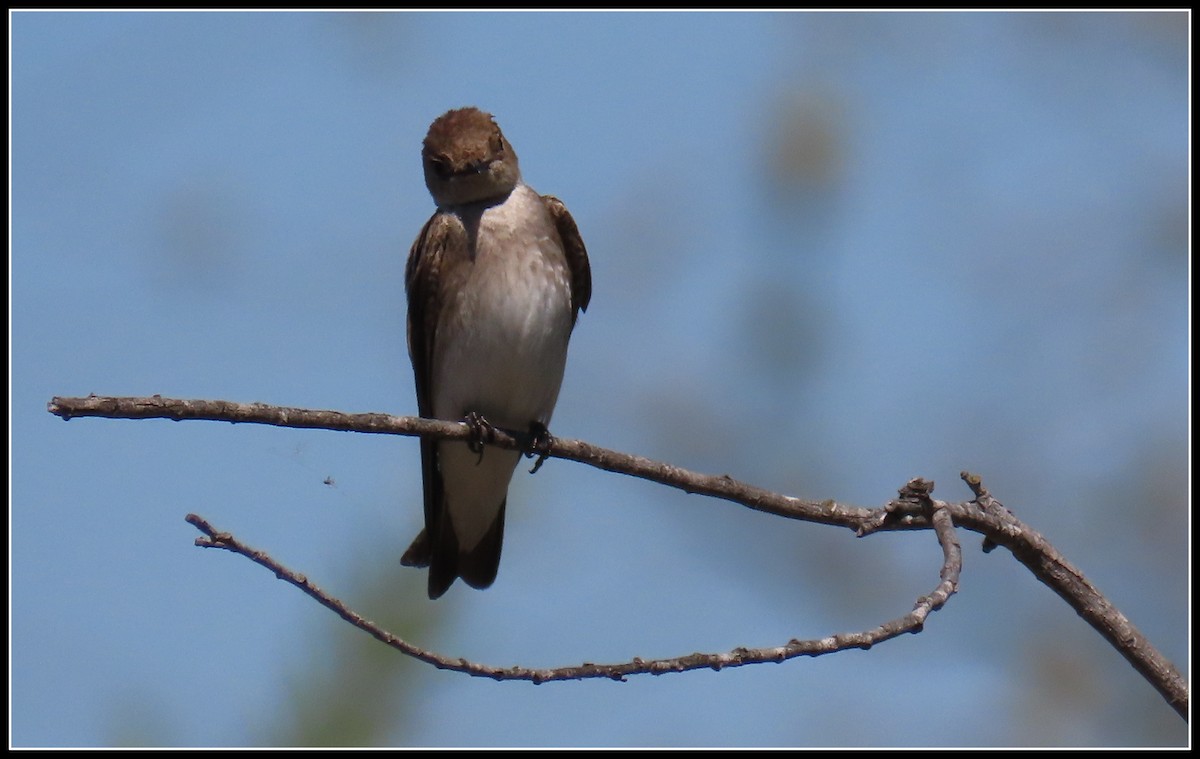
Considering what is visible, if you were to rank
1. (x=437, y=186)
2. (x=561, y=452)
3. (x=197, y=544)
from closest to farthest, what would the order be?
(x=197, y=544) → (x=561, y=452) → (x=437, y=186)

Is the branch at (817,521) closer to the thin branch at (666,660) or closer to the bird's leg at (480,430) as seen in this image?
the thin branch at (666,660)

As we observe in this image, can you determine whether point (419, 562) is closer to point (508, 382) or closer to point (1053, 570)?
point (508, 382)

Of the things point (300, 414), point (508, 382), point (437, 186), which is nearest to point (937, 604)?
point (300, 414)

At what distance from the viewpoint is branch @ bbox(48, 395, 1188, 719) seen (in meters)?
3.37

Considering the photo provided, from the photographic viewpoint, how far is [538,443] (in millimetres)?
5547

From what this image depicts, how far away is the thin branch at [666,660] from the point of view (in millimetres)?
3334

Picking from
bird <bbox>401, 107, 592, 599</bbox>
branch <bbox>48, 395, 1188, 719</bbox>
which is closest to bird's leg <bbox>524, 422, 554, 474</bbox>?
bird <bbox>401, 107, 592, 599</bbox>

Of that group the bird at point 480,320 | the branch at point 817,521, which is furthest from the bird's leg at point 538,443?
the branch at point 817,521

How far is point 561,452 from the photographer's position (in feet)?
→ 14.9

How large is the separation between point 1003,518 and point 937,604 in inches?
18.8

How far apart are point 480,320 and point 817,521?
2.50m

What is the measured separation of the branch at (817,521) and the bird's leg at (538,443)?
127 cm

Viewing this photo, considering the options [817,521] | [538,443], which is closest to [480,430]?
[538,443]

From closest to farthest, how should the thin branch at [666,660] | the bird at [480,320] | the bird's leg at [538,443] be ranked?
1. the thin branch at [666,660]
2. the bird's leg at [538,443]
3. the bird at [480,320]
